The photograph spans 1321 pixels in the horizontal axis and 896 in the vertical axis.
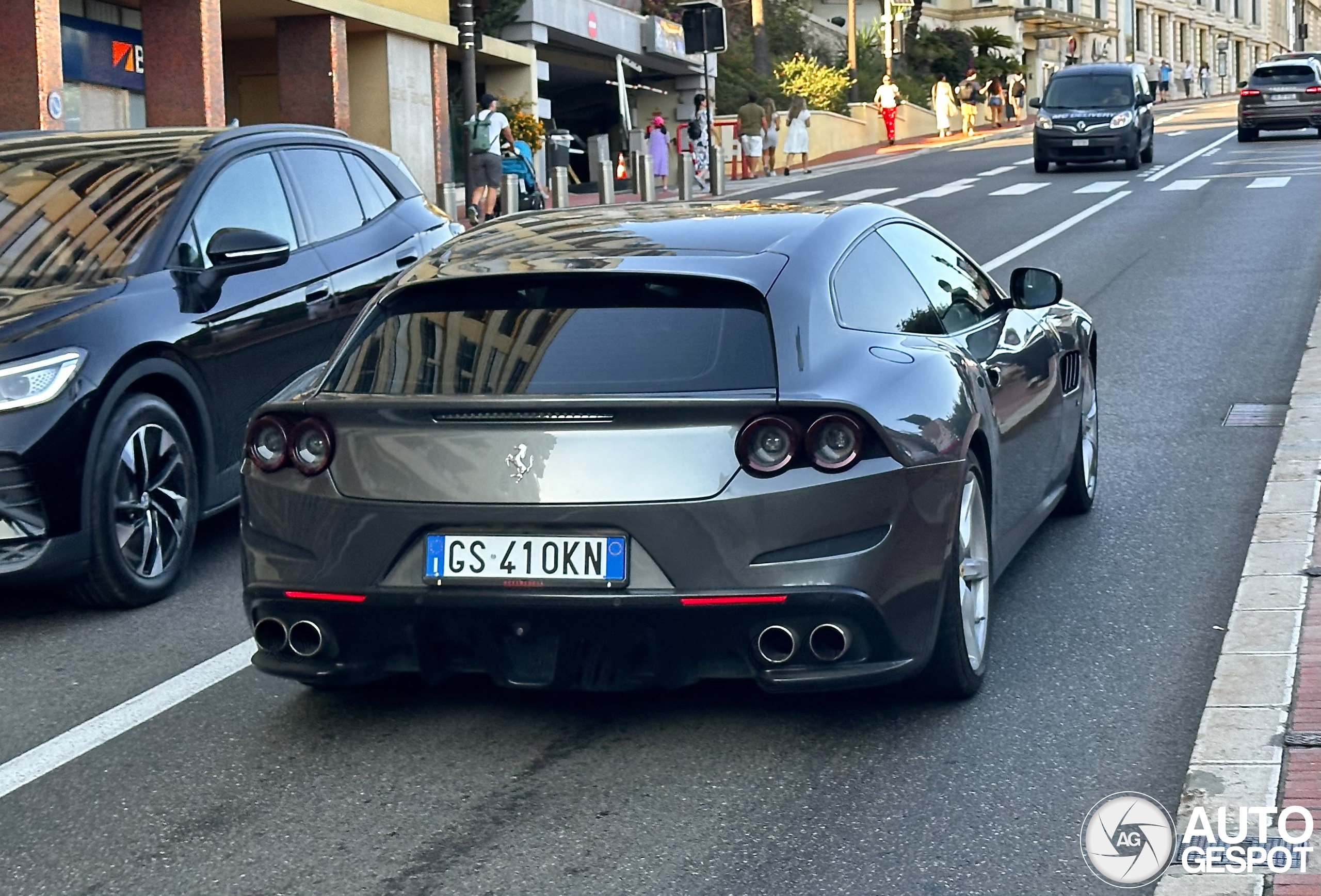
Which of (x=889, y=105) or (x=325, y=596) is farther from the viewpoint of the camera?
(x=889, y=105)

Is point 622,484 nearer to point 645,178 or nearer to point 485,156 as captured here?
point 485,156

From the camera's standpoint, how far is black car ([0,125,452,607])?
6270mm

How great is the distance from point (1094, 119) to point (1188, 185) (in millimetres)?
4952

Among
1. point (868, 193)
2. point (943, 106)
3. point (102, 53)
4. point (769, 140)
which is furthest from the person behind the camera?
point (943, 106)

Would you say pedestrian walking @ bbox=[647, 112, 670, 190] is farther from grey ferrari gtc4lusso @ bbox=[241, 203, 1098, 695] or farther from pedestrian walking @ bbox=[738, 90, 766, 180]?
grey ferrari gtc4lusso @ bbox=[241, 203, 1098, 695]

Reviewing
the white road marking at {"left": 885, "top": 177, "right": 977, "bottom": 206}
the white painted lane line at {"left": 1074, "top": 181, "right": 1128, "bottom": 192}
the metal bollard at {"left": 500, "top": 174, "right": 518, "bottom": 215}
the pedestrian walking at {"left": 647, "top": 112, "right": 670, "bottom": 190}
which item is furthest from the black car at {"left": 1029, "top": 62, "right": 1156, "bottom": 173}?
the metal bollard at {"left": 500, "top": 174, "right": 518, "bottom": 215}

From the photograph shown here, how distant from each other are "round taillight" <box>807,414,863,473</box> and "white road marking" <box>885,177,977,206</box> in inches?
919

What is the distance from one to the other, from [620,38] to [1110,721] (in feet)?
133

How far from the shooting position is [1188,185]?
29094mm

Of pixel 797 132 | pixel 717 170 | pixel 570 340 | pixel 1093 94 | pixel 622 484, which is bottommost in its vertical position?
pixel 622 484

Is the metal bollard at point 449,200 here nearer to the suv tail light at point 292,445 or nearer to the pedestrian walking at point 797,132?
the pedestrian walking at point 797,132

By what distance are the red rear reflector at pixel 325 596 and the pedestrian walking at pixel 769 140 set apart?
119 ft

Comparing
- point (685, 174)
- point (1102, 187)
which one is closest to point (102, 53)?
point (685, 174)

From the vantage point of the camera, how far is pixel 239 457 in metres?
7.32
